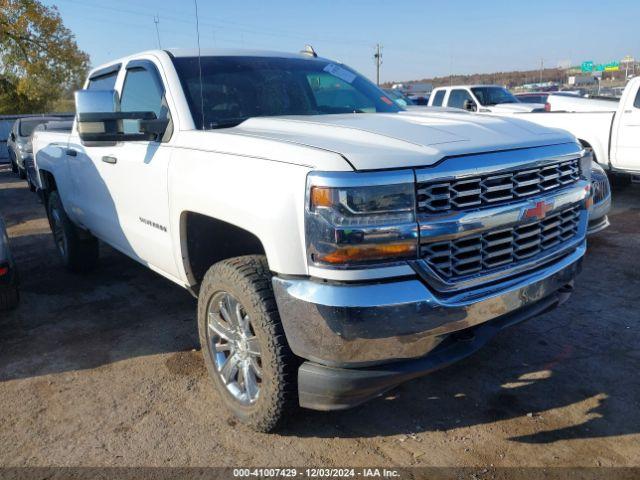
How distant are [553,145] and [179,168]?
A: 198 centimetres

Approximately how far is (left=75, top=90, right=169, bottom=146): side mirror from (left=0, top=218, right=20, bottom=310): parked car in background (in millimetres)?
1376

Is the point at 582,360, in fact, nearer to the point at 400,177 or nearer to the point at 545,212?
the point at 545,212

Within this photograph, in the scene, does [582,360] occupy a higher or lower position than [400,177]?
lower

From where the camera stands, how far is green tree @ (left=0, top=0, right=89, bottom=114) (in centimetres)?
3141

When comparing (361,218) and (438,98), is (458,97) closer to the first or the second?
(438,98)

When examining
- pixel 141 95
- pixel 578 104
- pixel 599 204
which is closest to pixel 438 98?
pixel 578 104

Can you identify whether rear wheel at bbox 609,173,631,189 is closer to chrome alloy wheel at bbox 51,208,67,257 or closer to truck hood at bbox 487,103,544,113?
truck hood at bbox 487,103,544,113

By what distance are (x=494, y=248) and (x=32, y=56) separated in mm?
36141

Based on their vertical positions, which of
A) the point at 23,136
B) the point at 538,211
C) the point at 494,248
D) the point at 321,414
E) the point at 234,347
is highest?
the point at 23,136

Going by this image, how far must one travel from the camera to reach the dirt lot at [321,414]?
2.71 m

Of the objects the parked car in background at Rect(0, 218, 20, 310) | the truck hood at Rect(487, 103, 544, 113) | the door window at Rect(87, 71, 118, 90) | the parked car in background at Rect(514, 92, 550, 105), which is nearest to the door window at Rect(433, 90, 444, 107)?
the truck hood at Rect(487, 103, 544, 113)

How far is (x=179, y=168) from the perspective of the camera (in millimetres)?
3068

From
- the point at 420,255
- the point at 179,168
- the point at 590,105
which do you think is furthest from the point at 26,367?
the point at 590,105

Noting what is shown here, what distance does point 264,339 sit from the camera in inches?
99.5
